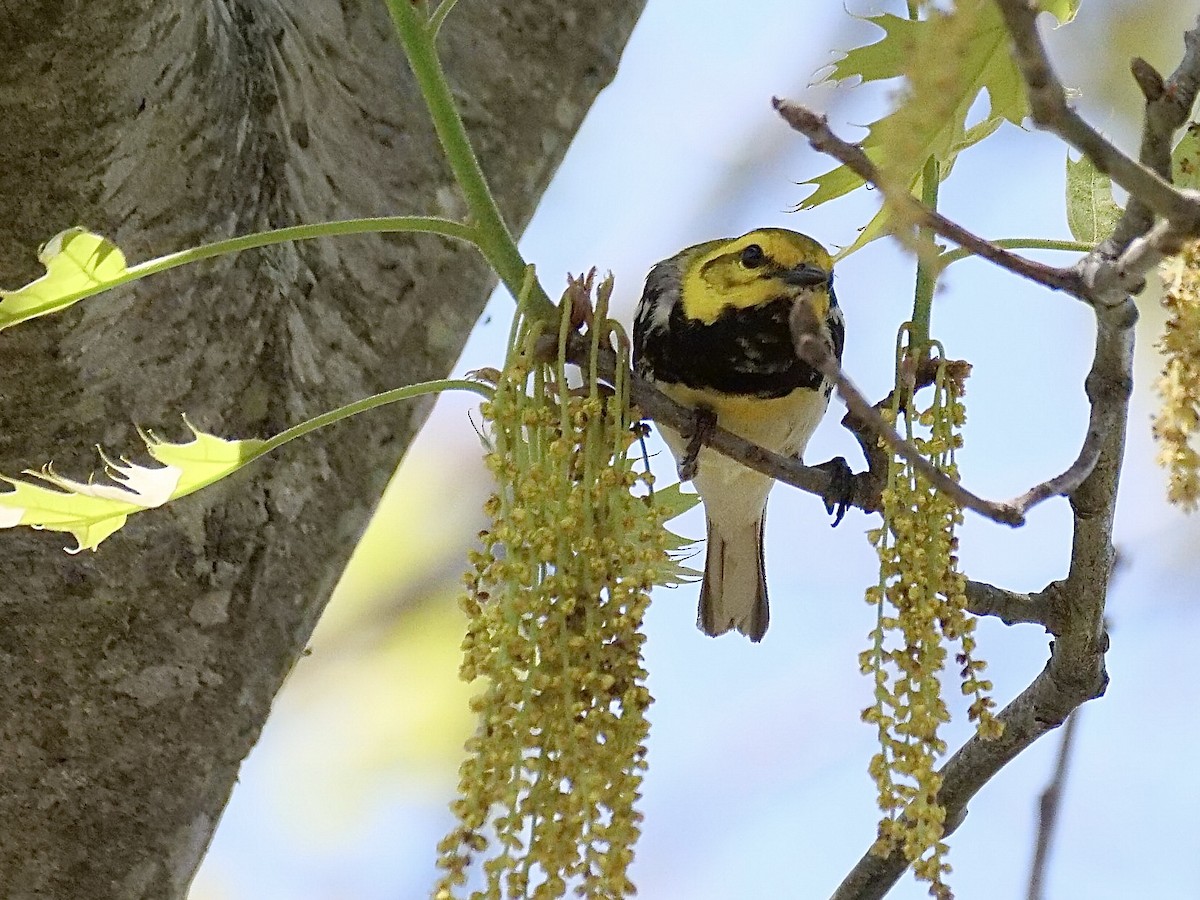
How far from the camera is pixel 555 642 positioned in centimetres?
82

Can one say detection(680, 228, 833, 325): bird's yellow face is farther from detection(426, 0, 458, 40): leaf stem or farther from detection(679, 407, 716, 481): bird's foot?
detection(426, 0, 458, 40): leaf stem

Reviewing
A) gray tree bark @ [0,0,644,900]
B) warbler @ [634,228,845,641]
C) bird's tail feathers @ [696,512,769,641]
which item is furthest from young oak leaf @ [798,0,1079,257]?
bird's tail feathers @ [696,512,769,641]

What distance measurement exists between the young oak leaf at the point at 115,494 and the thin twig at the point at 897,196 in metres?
0.51

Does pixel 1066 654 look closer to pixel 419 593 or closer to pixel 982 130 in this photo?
pixel 982 130

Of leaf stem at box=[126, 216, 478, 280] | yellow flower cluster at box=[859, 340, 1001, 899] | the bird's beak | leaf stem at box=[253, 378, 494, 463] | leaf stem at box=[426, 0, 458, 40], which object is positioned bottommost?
yellow flower cluster at box=[859, 340, 1001, 899]

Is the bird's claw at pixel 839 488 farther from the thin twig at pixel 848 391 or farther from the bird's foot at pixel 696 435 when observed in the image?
the thin twig at pixel 848 391

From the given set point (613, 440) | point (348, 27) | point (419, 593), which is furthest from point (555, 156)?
point (419, 593)

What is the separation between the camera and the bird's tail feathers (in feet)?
7.48

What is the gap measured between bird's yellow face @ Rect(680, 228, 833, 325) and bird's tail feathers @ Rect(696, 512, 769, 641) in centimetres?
59

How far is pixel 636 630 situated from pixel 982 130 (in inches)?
22.8

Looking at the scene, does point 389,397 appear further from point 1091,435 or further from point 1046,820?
point 1046,820

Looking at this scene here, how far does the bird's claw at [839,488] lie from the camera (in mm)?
1324

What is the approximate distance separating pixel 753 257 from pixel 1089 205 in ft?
2.22

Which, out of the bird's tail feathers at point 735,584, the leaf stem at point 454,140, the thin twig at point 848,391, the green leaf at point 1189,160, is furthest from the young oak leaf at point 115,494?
the bird's tail feathers at point 735,584
